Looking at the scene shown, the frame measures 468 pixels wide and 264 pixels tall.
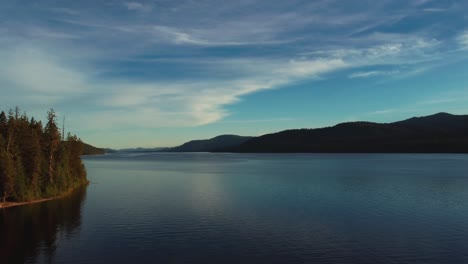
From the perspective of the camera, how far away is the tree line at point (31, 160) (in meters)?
77.2

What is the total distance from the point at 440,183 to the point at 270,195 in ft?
206

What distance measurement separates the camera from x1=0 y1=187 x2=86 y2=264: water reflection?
45.4 meters

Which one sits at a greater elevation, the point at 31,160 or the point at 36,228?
the point at 31,160

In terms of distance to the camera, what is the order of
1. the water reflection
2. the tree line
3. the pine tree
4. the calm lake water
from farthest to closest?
the pine tree < the tree line < the water reflection < the calm lake water

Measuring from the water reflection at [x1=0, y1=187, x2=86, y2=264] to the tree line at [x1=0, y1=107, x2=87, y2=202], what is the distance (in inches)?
210

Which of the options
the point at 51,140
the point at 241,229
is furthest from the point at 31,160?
the point at 241,229

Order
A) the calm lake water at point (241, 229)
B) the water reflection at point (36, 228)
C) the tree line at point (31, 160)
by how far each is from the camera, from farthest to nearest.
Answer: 1. the tree line at point (31, 160)
2. the water reflection at point (36, 228)
3. the calm lake water at point (241, 229)

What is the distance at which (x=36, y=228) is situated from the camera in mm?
58531

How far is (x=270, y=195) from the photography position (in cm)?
9450

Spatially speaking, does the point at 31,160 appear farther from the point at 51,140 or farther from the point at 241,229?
the point at 241,229

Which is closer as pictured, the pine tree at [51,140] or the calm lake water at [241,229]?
the calm lake water at [241,229]

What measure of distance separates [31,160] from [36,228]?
29.9 metres

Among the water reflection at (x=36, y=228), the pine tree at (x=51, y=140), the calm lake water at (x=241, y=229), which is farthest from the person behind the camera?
the pine tree at (x=51, y=140)

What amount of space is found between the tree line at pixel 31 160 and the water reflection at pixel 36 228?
532 cm
